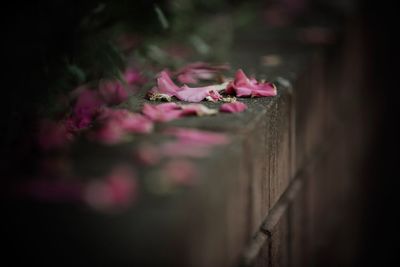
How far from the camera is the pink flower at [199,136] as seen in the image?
5.10ft

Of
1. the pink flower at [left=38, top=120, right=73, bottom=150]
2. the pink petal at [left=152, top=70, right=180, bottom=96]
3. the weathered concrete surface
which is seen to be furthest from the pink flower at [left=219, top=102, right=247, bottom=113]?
the pink flower at [left=38, top=120, right=73, bottom=150]

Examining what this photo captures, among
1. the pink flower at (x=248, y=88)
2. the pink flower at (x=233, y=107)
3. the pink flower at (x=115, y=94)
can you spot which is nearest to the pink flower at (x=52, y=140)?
the pink flower at (x=233, y=107)

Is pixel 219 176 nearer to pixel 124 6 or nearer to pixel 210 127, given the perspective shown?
pixel 210 127

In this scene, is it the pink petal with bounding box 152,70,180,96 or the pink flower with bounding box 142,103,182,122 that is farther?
the pink petal with bounding box 152,70,180,96

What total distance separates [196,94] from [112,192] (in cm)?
85

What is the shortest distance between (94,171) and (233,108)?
2.00 ft

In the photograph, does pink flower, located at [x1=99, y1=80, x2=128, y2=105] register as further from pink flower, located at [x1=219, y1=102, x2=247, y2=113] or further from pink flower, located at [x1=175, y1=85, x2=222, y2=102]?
pink flower, located at [x1=219, y1=102, x2=247, y2=113]

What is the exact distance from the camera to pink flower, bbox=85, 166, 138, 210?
4.02 feet

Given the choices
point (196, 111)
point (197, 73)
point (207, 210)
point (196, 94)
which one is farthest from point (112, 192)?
point (197, 73)

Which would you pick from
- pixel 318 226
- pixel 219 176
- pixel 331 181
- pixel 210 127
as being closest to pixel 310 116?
pixel 318 226

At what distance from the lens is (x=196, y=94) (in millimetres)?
2053

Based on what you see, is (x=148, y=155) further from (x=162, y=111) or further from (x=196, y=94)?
(x=196, y=94)

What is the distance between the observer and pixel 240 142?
1579mm

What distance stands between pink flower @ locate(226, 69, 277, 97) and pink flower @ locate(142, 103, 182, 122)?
282 mm
